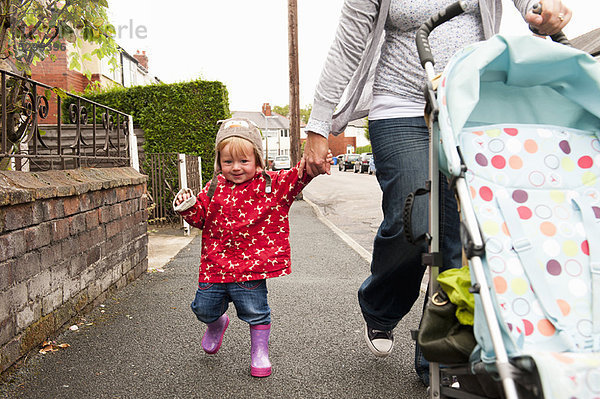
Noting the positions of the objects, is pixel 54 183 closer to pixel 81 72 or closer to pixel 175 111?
pixel 175 111

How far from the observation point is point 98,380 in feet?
9.66

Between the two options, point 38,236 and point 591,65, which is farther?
point 38,236

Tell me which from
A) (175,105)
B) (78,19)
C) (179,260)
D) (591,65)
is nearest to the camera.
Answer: (591,65)

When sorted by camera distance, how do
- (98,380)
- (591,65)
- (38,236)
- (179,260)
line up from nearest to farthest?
(591,65)
(98,380)
(38,236)
(179,260)

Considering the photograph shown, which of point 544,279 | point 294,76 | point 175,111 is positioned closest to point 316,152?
point 544,279

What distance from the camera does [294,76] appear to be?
15.9 meters

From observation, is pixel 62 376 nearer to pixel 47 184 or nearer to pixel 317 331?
pixel 47 184

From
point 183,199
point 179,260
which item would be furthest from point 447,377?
point 179,260

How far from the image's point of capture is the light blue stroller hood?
1874 mm

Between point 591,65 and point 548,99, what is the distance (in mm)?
195

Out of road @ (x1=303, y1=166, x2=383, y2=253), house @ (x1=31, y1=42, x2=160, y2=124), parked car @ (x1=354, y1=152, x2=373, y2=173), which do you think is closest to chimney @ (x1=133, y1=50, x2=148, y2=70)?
house @ (x1=31, y1=42, x2=160, y2=124)

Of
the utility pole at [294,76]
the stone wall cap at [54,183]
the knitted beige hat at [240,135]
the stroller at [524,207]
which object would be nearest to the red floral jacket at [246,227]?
the knitted beige hat at [240,135]

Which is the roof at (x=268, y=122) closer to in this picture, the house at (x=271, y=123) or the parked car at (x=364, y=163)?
the house at (x=271, y=123)

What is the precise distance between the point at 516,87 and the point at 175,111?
30.4ft
